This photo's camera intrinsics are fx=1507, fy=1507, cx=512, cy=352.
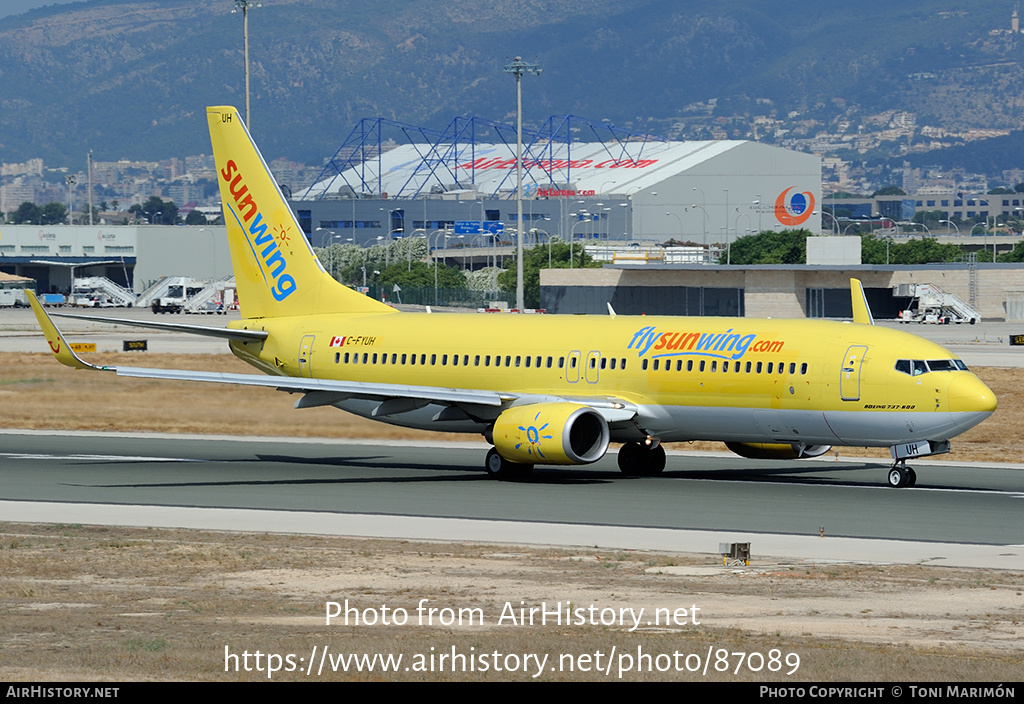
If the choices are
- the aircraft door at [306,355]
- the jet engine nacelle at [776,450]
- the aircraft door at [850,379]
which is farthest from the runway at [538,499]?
the aircraft door at [306,355]

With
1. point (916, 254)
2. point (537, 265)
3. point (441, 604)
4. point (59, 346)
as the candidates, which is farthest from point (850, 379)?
point (916, 254)

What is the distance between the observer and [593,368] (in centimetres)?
4278

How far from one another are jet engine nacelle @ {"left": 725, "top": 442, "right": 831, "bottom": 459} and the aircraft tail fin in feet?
42.6

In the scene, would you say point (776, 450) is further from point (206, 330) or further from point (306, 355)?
point (206, 330)

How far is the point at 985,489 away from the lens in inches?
1569

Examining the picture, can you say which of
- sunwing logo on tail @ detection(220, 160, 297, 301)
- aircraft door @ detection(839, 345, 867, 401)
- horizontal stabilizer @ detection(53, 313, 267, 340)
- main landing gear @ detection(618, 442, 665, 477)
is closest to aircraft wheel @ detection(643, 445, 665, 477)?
main landing gear @ detection(618, 442, 665, 477)

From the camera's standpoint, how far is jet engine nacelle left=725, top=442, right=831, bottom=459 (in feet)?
139

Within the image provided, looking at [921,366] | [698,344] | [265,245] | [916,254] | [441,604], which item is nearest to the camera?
[441,604]

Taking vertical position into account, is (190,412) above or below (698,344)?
below

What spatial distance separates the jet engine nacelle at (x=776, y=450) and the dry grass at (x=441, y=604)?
46.4 ft

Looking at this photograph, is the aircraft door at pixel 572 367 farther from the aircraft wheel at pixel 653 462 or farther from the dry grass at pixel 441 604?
the dry grass at pixel 441 604

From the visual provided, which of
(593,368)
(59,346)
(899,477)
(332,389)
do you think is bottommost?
(899,477)

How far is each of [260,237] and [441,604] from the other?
2808cm

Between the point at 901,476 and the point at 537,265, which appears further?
the point at 537,265
